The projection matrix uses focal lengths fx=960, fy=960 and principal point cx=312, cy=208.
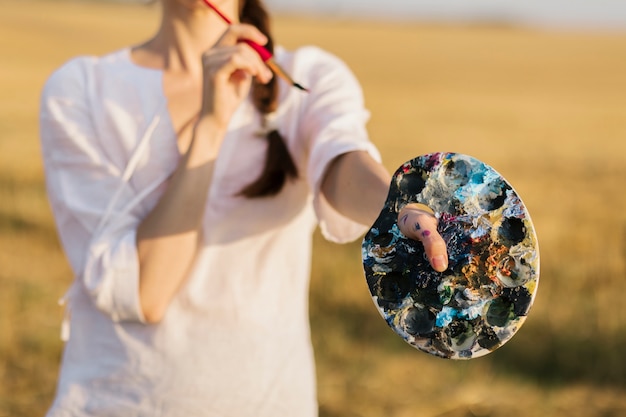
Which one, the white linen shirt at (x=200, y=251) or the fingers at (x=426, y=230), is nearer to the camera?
the fingers at (x=426, y=230)

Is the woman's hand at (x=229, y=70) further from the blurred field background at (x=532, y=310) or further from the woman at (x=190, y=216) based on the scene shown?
the blurred field background at (x=532, y=310)

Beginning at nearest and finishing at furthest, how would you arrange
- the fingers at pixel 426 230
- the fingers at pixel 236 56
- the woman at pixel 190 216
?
the fingers at pixel 426 230 < the fingers at pixel 236 56 < the woman at pixel 190 216

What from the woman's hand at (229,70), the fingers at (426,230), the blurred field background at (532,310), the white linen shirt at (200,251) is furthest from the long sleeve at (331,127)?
the blurred field background at (532,310)

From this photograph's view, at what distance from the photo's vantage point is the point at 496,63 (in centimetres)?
1983

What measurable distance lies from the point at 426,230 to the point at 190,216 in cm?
43

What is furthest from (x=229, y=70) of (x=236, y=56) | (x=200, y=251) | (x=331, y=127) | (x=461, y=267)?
(x=461, y=267)

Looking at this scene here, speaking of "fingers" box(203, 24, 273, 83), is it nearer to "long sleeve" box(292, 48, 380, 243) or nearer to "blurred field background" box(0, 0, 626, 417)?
"long sleeve" box(292, 48, 380, 243)

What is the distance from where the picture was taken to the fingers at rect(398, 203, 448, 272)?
0.98 metres

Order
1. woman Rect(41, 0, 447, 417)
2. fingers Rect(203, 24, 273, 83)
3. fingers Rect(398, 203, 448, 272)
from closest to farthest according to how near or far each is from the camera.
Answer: fingers Rect(398, 203, 448, 272), fingers Rect(203, 24, 273, 83), woman Rect(41, 0, 447, 417)

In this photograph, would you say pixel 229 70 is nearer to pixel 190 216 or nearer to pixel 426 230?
pixel 190 216

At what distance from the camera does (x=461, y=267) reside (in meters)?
1.01

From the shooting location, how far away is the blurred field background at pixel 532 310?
3.32m

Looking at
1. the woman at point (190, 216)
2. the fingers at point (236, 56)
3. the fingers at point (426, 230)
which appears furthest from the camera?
the woman at point (190, 216)

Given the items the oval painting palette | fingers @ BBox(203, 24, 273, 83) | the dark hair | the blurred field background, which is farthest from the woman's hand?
the blurred field background
